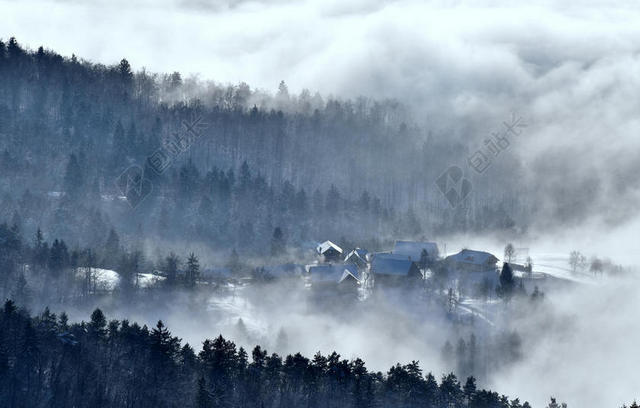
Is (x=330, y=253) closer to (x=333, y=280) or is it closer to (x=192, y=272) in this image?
(x=333, y=280)

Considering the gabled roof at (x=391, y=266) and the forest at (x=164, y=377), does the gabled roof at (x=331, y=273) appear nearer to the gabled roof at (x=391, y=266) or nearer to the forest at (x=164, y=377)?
the gabled roof at (x=391, y=266)

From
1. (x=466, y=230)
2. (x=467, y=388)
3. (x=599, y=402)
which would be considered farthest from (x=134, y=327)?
(x=466, y=230)

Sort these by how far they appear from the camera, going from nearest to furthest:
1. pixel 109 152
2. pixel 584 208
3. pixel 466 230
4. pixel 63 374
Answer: pixel 63 374 < pixel 109 152 < pixel 466 230 < pixel 584 208

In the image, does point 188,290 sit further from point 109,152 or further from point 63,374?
point 109,152

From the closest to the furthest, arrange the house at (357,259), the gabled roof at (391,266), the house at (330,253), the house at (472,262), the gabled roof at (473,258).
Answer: the gabled roof at (391,266)
the house at (357,259)
the house at (472,262)
the gabled roof at (473,258)
the house at (330,253)

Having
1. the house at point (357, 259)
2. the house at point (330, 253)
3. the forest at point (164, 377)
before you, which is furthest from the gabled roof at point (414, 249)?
the forest at point (164, 377)

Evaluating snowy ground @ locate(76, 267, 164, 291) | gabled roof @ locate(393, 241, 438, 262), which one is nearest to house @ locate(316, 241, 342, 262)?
gabled roof @ locate(393, 241, 438, 262)
